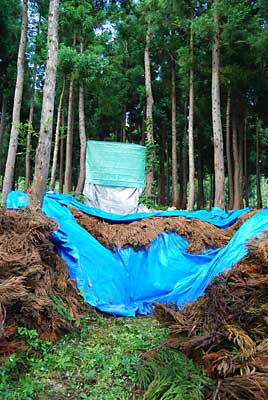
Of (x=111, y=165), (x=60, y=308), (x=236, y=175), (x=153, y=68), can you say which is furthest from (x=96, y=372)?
(x=153, y=68)

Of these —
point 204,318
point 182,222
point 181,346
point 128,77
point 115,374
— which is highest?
point 128,77

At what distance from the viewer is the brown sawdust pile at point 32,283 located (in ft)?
8.64

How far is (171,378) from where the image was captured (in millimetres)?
2090

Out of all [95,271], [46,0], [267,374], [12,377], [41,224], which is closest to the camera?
[267,374]

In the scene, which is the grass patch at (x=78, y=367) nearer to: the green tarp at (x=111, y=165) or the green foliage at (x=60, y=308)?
the green foliage at (x=60, y=308)

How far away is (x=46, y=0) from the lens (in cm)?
888

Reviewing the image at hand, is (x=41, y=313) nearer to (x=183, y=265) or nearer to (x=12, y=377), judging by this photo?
(x=12, y=377)

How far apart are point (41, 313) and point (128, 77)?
39.1 feet

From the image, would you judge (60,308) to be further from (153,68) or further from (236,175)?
(153,68)

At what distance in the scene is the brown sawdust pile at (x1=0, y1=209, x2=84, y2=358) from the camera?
8.64ft

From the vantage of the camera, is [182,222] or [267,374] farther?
[182,222]

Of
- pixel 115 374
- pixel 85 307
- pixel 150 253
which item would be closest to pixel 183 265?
pixel 150 253

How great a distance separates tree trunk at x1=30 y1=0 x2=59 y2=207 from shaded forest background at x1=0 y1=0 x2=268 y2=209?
1.38ft

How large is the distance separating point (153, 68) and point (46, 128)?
9.24 metres
